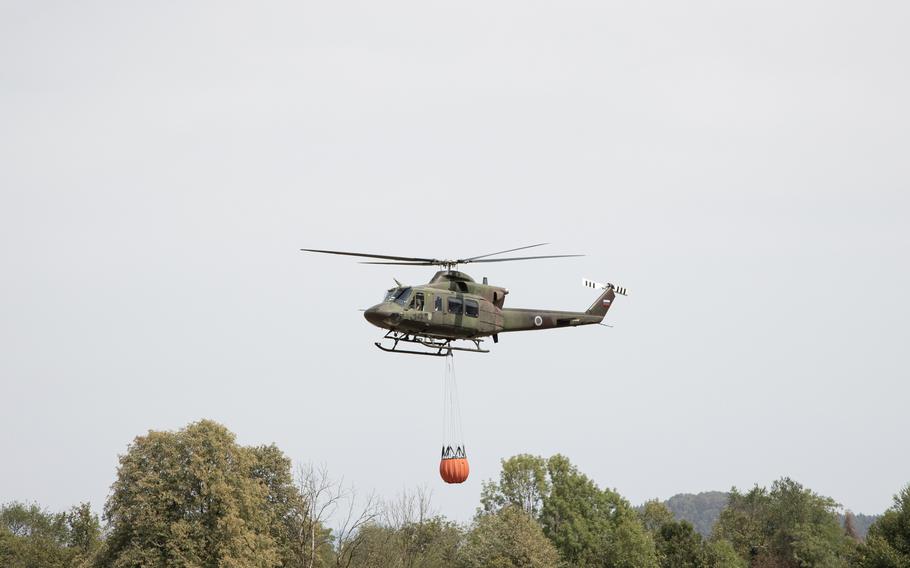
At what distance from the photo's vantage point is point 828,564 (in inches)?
4250

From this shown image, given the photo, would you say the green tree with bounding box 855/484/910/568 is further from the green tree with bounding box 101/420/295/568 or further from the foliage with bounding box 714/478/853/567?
the green tree with bounding box 101/420/295/568

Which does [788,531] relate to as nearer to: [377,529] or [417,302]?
[377,529]

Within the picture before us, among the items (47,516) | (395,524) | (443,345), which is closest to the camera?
(443,345)

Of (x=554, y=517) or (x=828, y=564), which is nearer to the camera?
(x=554, y=517)

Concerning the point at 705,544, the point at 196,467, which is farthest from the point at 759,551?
the point at 196,467

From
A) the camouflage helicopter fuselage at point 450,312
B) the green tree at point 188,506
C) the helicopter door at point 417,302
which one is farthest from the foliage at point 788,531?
the helicopter door at point 417,302

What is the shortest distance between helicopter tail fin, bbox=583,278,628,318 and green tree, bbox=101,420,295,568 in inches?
1112

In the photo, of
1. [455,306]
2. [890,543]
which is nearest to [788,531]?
[890,543]

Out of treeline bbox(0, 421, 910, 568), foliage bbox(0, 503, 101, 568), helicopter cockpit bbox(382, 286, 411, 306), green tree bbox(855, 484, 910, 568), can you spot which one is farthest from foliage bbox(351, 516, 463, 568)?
helicopter cockpit bbox(382, 286, 411, 306)

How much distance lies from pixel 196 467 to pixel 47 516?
76.1 m

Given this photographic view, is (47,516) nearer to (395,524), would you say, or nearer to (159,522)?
(395,524)

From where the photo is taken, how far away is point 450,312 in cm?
4656

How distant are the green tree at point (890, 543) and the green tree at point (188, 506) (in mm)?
38247

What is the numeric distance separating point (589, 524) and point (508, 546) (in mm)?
14083
